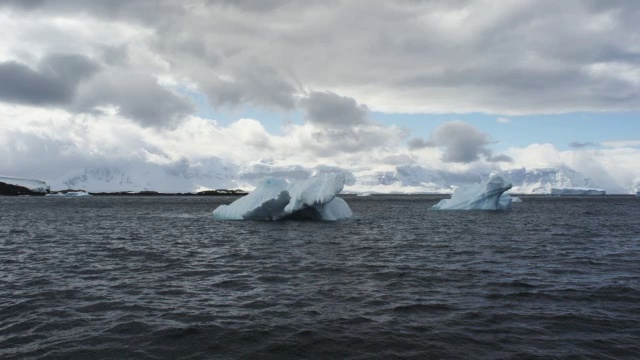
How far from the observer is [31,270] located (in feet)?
58.2

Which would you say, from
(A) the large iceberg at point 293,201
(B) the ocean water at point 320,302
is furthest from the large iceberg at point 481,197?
(B) the ocean water at point 320,302

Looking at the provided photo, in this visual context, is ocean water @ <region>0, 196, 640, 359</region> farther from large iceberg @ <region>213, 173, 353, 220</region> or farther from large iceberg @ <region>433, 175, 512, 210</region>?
large iceberg @ <region>433, 175, 512, 210</region>

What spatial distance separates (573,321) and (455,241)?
16761 mm

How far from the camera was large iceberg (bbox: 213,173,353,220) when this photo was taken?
124ft

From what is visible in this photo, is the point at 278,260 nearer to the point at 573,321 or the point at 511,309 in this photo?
the point at 511,309

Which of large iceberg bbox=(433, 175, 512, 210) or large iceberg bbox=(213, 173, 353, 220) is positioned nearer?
large iceberg bbox=(213, 173, 353, 220)

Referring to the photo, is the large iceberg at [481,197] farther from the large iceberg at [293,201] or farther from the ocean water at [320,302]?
the ocean water at [320,302]

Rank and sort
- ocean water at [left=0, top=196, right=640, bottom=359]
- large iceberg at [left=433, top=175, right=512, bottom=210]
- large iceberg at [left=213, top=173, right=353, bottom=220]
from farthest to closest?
1. large iceberg at [left=433, top=175, right=512, bottom=210]
2. large iceberg at [left=213, top=173, right=353, bottom=220]
3. ocean water at [left=0, top=196, right=640, bottom=359]

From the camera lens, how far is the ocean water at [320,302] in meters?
9.40

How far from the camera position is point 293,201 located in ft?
130

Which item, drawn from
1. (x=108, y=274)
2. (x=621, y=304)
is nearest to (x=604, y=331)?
(x=621, y=304)

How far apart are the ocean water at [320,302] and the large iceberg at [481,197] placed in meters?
30.8

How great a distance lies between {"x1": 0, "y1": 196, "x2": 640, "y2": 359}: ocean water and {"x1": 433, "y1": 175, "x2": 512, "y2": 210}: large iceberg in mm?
30773

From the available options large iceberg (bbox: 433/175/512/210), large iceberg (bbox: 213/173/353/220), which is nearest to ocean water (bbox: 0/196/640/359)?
large iceberg (bbox: 213/173/353/220)
